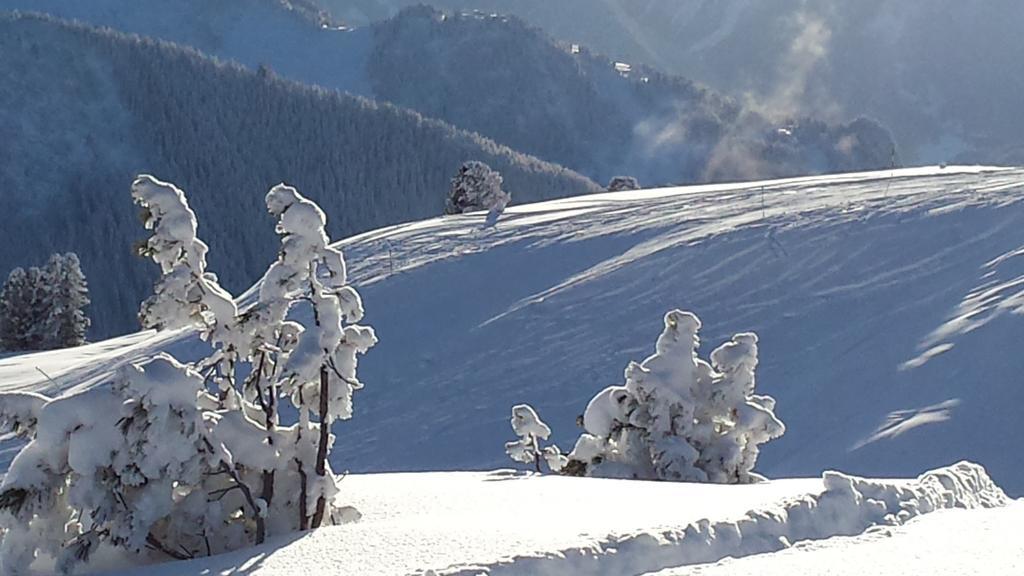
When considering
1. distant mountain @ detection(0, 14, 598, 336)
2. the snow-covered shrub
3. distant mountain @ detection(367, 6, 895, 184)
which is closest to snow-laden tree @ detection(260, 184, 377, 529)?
the snow-covered shrub

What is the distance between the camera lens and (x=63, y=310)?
134 feet

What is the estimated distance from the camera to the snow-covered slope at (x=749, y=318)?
12.3 metres

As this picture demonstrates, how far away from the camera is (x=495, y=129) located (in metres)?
154

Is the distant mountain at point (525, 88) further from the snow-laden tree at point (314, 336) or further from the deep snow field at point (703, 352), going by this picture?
the snow-laden tree at point (314, 336)

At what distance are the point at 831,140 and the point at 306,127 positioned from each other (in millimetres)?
69804

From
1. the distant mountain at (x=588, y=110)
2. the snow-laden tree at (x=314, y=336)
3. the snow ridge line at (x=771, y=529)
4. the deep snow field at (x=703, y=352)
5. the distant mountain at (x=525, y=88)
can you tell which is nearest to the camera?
the snow ridge line at (x=771, y=529)

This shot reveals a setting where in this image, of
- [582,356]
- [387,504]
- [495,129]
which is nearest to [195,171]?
[495,129]

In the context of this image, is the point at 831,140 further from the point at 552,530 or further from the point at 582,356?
the point at 552,530

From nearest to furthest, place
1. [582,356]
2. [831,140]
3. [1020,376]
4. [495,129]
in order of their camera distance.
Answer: [1020,376]
[582,356]
[831,140]
[495,129]

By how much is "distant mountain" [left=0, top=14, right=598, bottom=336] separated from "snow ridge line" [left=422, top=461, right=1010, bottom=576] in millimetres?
80382

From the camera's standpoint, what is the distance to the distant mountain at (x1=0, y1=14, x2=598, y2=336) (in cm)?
9256

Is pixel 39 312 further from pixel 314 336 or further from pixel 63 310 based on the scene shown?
pixel 314 336

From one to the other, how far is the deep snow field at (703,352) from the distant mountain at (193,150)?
66773 mm

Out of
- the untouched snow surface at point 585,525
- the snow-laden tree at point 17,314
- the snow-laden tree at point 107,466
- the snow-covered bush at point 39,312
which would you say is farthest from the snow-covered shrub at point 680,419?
the snow-laden tree at point 17,314
